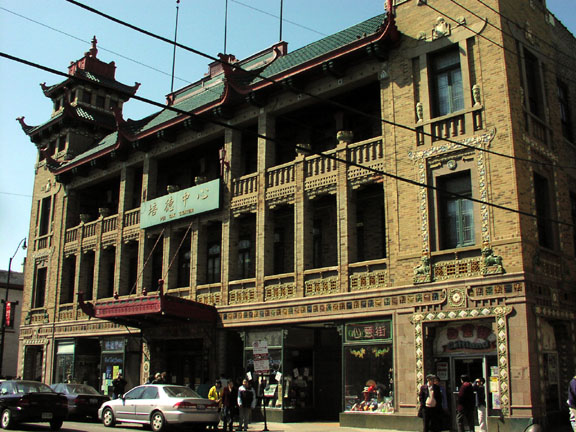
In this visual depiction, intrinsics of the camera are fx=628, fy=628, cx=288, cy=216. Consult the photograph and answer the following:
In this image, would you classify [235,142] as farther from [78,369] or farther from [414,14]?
[78,369]

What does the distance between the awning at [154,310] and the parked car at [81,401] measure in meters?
3.22

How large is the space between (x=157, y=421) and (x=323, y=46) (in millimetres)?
15925

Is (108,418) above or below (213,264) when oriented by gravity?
below

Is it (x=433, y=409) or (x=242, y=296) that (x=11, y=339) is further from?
(x=433, y=409)

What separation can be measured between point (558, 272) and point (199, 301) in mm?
14514

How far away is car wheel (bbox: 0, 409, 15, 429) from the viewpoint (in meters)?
18.5

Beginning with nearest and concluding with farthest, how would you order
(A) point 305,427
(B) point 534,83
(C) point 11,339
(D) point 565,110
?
(A) point 305,427 < (B) point 534,83 < (D) point 565,110 < (C) point 11,339

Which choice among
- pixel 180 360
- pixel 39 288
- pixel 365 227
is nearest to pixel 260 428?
pixel 365 227

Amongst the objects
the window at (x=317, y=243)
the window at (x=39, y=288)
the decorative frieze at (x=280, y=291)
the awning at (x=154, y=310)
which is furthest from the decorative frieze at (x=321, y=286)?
the window at (x=39, y=288)

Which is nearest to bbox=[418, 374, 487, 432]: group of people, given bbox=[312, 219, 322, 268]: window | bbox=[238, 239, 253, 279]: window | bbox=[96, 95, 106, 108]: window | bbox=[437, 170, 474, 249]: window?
bbox=[437, 170, 474, 249]: window

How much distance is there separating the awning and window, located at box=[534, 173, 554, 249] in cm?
1307

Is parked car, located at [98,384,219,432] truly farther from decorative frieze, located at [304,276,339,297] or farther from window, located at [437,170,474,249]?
window, located at [437,170,474,249]

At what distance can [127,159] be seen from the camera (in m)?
32.8

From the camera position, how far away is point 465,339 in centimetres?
1859
